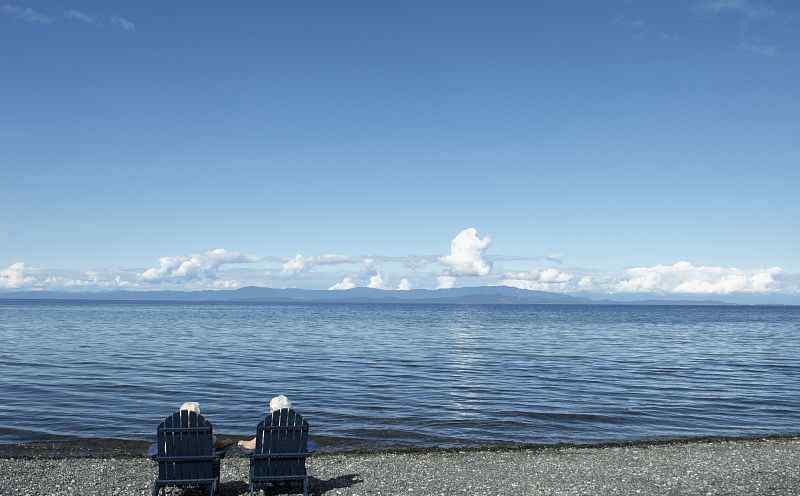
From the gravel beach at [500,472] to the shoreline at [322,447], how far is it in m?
0.37

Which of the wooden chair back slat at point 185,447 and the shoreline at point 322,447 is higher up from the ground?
the wooden chair back slat at point 185,447

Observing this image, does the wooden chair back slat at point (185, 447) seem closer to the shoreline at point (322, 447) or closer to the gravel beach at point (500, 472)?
the gravel beach at point (500, 472)

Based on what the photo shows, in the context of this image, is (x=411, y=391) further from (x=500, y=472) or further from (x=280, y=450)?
(x=280, y=450)

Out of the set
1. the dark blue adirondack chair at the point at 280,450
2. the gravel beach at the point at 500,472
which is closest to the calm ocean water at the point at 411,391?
the gravel beach at the point at 500,472

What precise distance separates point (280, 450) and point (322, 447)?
6554 millimetres

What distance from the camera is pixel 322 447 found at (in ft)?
63.8

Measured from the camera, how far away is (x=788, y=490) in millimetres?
13891

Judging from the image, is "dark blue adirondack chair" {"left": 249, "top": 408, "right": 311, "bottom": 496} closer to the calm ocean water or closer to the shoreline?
the shoreline

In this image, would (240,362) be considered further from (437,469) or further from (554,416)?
(437,469)

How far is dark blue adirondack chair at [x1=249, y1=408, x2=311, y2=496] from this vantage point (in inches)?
513

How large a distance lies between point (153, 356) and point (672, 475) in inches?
1440

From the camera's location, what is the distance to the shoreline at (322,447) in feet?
59.4

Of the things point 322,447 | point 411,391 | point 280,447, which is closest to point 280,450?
point 280,447

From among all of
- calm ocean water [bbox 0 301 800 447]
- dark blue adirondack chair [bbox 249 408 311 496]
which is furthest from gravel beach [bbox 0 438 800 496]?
calm ocean water [bbox 0 301 800 447]
